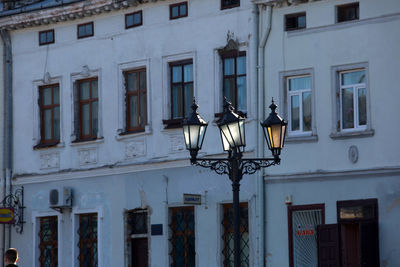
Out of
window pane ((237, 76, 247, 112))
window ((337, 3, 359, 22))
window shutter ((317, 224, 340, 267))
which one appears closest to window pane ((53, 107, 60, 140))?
window pane ((237, 76, 247, 112))

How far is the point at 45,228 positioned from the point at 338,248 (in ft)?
32.3

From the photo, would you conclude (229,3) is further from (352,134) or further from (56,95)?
(56,95)

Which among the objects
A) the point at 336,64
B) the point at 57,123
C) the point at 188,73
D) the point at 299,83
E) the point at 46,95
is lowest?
the point at 57,123

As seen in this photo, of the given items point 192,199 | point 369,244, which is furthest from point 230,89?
point 369,244

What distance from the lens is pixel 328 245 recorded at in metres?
28.5

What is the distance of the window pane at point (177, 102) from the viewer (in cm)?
3178

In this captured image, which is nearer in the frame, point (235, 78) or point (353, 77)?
point (353, 77)

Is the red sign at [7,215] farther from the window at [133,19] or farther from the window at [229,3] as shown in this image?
the window at [229,3]

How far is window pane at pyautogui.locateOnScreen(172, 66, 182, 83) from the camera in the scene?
3186 cm

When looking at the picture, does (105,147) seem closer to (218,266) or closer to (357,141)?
(218,266)

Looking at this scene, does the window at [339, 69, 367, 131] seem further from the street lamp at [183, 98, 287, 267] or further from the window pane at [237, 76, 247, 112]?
the street lamp at [183, 98, 287, 267]

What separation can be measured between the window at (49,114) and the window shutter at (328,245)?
9.14m

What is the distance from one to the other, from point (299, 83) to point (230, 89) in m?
2.10

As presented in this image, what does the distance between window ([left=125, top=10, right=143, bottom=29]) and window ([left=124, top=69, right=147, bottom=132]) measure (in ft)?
3.90
